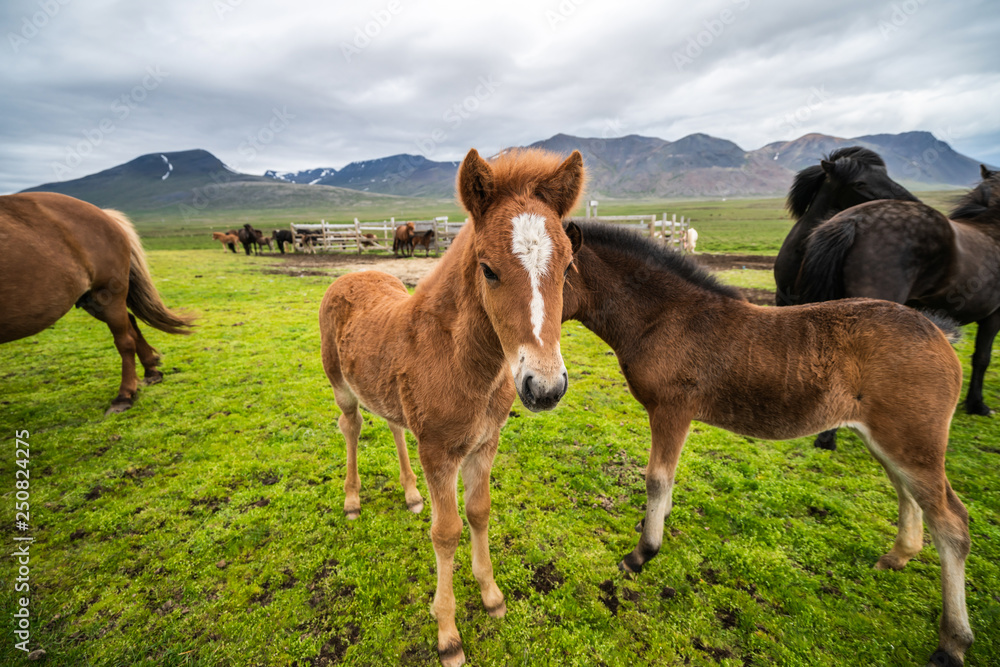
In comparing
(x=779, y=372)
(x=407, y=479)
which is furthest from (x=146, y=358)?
(x=779, y=372)

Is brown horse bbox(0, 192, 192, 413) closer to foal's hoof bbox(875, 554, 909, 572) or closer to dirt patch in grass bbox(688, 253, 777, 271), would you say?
foal's hoof bbox(875, 554, 909, 572)

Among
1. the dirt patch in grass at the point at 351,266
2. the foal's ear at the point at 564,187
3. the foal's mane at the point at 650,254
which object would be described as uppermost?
the foal's ear at the point at 564,187

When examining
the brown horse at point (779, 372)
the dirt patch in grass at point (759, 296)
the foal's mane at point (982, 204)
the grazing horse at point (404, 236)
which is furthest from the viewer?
the grazing horse at point (404, 236)

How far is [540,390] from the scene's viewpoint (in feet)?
6.18

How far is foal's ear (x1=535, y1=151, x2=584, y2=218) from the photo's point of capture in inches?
91.1

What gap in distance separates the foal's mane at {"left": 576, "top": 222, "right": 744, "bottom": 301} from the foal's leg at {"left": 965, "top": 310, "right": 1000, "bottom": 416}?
206 inches

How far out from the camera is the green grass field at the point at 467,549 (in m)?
2.75

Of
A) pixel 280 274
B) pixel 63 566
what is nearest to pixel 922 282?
pixel 63 566

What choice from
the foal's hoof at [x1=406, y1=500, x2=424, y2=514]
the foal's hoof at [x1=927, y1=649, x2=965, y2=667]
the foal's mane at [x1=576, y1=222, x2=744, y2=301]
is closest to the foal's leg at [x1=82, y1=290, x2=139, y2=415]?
the foal's hoof at [x1=406, y1=500, x2=424, y2=514]

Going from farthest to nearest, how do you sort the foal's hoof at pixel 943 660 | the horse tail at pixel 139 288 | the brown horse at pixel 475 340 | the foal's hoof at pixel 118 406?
the horse tail at pixel 139 288
the foal's hoof at pixel 118 406
the foal's hoof at pixel 943 660
the brown horse at pixel 475 340

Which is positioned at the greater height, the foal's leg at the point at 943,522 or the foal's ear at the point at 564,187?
the foal's ear at the point at 564,187

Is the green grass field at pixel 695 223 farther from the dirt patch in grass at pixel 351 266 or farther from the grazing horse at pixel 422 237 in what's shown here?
the dirt patch in grass at pixel 351 266

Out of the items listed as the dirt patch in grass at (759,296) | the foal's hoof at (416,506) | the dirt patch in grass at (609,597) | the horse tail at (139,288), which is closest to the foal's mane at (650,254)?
the dirt patch in grass at (609,597)

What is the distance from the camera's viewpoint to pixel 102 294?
5895 mm
